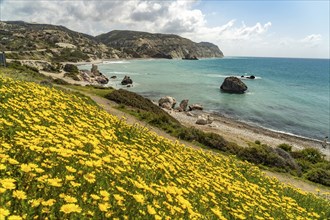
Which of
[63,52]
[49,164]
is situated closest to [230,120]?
[49,164]

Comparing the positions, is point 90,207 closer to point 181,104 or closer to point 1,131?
point 1,131

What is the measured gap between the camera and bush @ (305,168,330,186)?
2228 cm

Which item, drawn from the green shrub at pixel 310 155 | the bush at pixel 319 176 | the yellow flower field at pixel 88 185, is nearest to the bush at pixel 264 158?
the bush at pixel 319 176

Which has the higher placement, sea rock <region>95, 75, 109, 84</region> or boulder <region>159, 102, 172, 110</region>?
sea rock <region>95, 75, 109, 84</region>

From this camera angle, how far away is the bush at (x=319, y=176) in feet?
73.1

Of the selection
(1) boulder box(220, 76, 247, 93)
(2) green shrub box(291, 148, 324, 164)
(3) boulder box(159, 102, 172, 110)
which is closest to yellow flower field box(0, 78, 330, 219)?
(2) green shrub box(291, 148, 324, 164)

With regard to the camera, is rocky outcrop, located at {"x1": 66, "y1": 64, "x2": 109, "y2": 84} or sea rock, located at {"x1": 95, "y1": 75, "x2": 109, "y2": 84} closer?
rocky outcrop, located at {"x1": 66, "y1": 64, "x2": 109, "y2": 84}

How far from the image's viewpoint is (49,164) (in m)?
5.03

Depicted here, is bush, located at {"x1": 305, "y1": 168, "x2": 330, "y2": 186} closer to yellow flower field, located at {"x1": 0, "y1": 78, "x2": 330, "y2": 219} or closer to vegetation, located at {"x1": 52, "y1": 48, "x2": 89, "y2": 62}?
yellow flower field, located at {"x1": 0, "y1": 78, "x2": 330, "y2": 219}

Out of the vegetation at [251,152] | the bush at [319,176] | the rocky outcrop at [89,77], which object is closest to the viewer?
the bush at [319,176]

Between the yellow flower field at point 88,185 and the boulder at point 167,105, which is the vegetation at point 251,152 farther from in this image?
the boulder at point 167,105

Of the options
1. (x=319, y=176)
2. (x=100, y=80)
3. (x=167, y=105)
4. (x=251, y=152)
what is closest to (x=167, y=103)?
(x=167, y=105)

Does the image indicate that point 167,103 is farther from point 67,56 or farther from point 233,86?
Result: point 67,56

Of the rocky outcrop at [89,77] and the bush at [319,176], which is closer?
the bush at [319,176]
